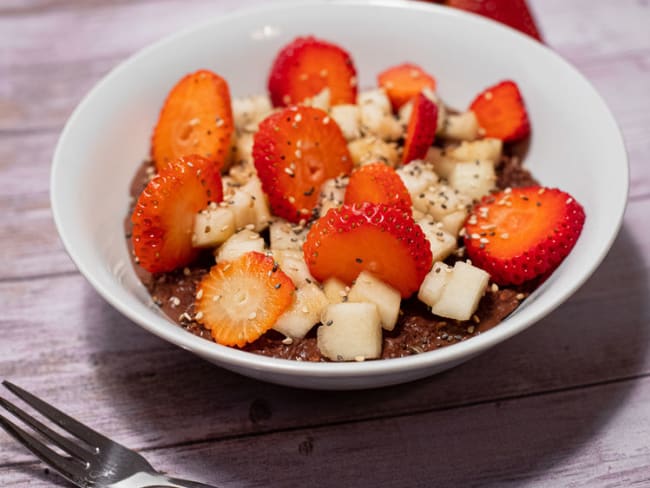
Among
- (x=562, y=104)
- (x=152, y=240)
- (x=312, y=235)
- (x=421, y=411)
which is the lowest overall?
(x=421, y=411)

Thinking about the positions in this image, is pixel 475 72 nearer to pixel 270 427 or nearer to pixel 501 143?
pixel 501 143

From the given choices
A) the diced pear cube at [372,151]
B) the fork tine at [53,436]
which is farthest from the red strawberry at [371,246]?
the fork tine at [53,436]

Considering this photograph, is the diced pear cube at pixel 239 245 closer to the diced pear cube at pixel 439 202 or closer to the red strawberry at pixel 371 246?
the red strawberry at pixel 371 246

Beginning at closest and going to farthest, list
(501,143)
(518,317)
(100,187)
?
(518,317), (100,187), (501,143)

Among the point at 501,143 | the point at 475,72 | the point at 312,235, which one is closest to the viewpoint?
the point at 312,235

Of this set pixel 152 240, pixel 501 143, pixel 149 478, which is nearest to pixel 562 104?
pixel 501 143

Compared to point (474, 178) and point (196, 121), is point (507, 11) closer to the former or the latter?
point (474, 178)
